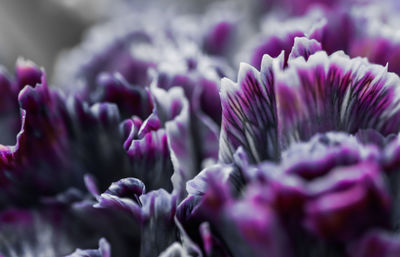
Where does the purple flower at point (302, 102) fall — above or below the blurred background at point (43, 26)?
below

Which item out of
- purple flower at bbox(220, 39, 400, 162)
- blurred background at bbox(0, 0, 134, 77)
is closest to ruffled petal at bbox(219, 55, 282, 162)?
purple flower at bbox(220, 39, 400, 162)

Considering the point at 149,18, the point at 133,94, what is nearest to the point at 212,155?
the point at 133,94

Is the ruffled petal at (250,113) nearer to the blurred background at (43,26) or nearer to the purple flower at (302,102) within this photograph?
the purple flower at (302,102)

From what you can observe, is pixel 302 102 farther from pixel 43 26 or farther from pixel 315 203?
pixel 43 26

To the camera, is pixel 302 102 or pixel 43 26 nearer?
pixel 302 102

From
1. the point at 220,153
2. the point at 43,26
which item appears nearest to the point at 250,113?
the point at 220,153

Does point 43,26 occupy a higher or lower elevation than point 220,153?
higher

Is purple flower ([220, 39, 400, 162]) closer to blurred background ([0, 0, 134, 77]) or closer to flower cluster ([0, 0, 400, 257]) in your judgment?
flower cluster ([0, 0, 400, 257])

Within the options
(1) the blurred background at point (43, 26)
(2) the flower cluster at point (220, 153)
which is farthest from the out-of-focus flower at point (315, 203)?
(1) the blurred background at point (43, 26)
